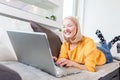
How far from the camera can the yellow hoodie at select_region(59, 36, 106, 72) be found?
1220 mm

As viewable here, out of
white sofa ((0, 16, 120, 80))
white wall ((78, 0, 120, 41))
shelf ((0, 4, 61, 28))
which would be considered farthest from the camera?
white wall ((78, 0, 120, 41))

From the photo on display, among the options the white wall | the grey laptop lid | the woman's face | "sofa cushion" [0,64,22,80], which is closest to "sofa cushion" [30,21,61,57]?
the woman's face

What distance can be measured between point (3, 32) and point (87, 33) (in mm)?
2216

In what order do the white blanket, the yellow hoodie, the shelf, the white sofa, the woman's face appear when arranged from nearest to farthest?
the white blanket
the white sofa
the yellow hoodie
the woman's face
the shelf

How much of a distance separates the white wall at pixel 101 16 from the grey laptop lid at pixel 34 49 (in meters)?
2.25

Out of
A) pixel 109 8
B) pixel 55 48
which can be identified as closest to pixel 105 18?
pixel 109 8

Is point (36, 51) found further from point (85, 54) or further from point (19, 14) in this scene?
point (19, 14)

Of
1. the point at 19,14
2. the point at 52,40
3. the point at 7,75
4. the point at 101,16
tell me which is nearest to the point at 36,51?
the point at 7,75

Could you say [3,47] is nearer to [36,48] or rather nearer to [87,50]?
[36,48]

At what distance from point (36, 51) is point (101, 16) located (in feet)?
8.14

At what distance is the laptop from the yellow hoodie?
241 millimetres

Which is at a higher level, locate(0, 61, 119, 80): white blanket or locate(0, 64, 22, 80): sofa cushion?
locate(0, 64, 22, 80): sofa cushion

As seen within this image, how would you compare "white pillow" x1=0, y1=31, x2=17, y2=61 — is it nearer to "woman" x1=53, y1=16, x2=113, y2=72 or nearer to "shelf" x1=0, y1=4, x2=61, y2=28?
"woman" x1=53, y1=16, x2=113, y2=72

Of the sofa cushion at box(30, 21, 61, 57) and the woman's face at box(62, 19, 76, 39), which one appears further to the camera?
the sofa cushion at box(30, 21, 61, 57)
